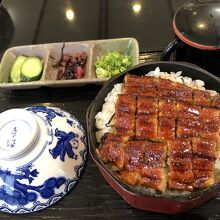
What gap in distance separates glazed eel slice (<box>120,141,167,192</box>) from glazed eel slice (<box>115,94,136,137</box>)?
79 millimetres

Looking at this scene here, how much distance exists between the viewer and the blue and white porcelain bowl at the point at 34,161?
138cm

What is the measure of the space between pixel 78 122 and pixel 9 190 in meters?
0.53

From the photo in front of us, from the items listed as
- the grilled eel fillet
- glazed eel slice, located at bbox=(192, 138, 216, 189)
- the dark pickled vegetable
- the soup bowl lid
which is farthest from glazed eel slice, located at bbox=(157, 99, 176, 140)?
the dark pickled vegetable

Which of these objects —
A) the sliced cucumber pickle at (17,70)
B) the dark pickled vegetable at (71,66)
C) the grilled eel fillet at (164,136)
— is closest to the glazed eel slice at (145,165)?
the grilled eel fillet at (164,136)

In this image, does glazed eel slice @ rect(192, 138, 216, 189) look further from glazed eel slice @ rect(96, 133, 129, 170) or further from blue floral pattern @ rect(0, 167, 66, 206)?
blue floral pattern @ rect(0, 167, 66, 206)

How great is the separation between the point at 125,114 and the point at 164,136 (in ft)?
0.66

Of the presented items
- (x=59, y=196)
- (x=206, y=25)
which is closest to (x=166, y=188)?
(x=59, y=196)

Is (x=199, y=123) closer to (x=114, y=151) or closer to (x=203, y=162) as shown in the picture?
(x=203, y=162)

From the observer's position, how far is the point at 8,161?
1.39m

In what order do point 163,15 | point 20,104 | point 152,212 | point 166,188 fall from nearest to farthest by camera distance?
point 166,188
point 152,212
point 20,104
point 163,15

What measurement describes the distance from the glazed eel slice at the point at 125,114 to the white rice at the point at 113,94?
3.0 inches

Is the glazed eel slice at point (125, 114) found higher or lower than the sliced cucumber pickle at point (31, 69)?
Result: higher

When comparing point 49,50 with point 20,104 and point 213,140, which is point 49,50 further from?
point 213,140

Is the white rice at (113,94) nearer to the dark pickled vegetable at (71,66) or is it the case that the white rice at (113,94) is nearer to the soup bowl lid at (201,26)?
the soup bowl lid at (201,26)
